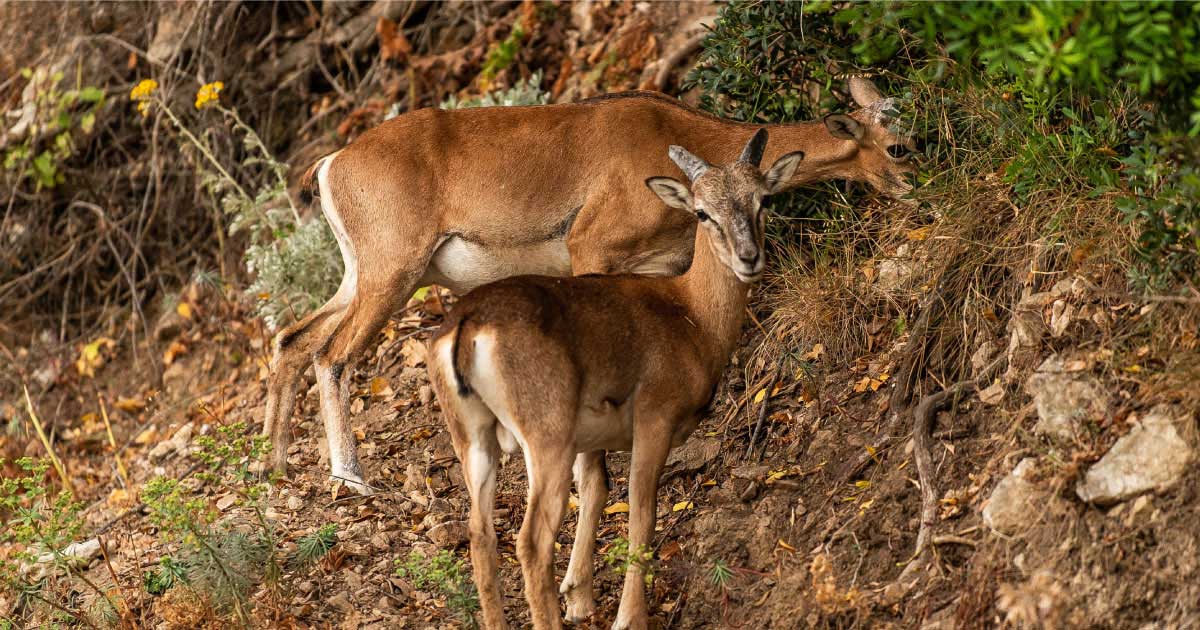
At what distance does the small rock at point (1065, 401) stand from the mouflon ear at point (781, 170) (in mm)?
1719

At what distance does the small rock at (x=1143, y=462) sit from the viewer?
5.73m

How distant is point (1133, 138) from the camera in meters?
7.01

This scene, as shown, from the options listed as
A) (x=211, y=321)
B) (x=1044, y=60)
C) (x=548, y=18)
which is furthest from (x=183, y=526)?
(x=548, y=18)

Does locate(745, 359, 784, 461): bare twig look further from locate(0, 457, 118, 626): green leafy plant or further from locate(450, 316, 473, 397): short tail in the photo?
locate(0, 457, 118, 626): green leafy plant

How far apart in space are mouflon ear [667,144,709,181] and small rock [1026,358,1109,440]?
2.03 m

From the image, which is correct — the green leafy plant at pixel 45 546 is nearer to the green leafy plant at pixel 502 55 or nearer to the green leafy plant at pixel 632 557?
the green leafy plant at pixel 632 557

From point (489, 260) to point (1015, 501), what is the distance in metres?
3.81

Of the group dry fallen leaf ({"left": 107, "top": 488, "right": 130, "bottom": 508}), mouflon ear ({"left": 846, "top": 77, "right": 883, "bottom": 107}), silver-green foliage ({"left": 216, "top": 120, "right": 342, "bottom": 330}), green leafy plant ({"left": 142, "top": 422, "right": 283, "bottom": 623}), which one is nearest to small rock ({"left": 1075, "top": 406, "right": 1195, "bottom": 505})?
Result: mouflon ear ({"left": 846, "top": 77, "right": 883, "bottom": 107})

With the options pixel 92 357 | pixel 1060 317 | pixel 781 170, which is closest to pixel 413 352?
pixel 781 170

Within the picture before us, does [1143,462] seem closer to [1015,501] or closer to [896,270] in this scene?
[1015,501]

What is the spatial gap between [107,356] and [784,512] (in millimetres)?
7892

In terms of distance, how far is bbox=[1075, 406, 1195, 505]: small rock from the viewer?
226 inches

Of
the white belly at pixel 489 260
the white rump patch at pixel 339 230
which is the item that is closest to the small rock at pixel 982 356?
the white belly at pixel 489 260

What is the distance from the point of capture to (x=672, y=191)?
7172mm
